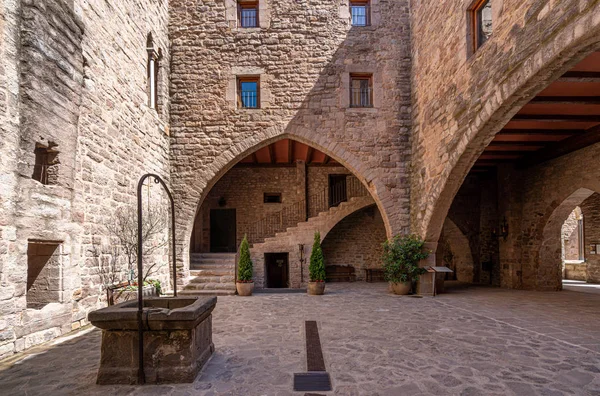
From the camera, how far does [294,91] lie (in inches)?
369

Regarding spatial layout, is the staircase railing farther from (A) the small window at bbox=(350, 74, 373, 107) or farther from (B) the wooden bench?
(A) the small window at bbox=(350, 74, 373, 107)

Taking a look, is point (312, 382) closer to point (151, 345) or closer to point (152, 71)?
point (151, 345)

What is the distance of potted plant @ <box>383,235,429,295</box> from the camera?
329 inches

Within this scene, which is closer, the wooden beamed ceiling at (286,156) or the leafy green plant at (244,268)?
the leafy green plant at (244,268)

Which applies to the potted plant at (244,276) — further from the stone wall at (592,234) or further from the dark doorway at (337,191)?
the stone wall at (592,234)

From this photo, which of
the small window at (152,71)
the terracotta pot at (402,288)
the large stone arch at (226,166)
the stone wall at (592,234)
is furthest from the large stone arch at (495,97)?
the stone wall at (592,234)

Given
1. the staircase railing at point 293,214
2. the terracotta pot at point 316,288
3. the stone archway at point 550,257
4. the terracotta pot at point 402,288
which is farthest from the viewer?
the staircase railing at point 293,214

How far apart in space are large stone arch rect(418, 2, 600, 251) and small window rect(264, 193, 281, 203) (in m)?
5.68

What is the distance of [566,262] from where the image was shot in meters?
14.1

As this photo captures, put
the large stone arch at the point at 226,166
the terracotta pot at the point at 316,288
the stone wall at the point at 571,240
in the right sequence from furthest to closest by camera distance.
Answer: the stone wall at the point at 571,240 < the large stone arch at the point at 226,166 < the terracotta pot at the point at 316,288

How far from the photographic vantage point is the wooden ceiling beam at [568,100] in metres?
5.69

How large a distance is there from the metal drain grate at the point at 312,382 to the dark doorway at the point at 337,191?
10.1m

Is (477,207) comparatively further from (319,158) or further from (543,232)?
(319,158)

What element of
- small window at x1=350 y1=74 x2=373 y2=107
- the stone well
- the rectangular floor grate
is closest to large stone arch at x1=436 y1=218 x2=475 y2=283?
small window at x1=350 y1=74 x2=373 y2=107
